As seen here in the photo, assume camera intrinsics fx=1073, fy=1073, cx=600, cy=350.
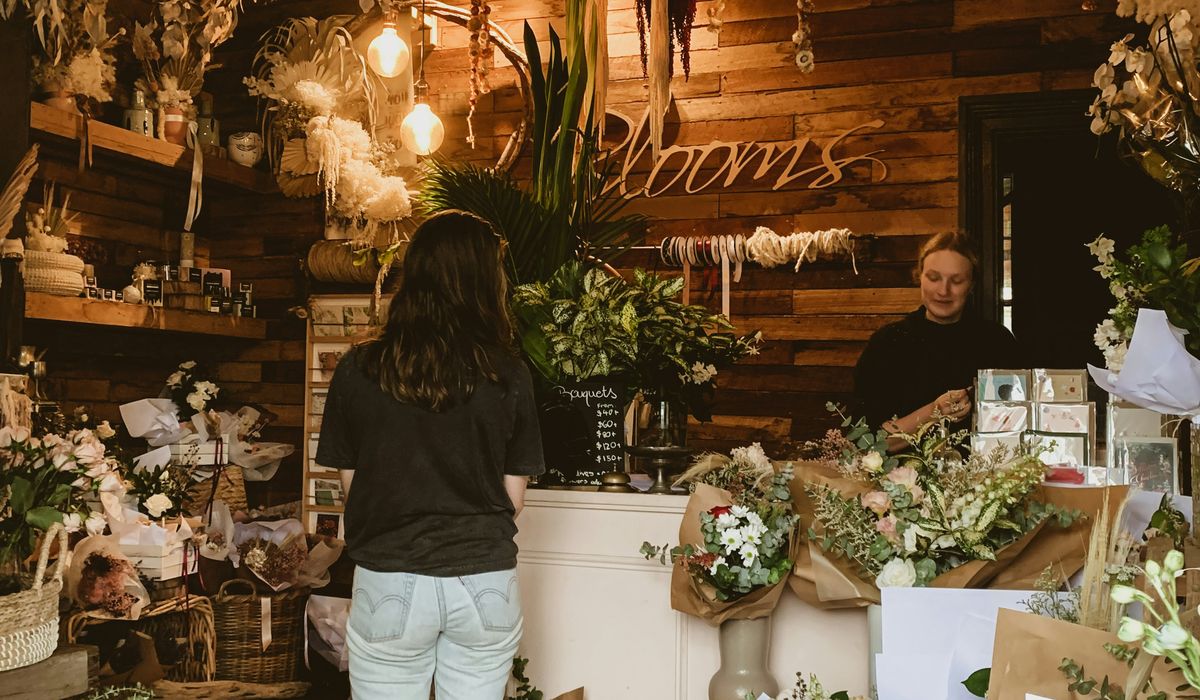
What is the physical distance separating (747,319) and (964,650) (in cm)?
335

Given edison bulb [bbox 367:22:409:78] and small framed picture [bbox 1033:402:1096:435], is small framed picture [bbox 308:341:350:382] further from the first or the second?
small framed picture [bbox 1033:402:1096:435]

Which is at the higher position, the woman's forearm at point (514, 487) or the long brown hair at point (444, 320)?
the long brown hair at point (444, 320)

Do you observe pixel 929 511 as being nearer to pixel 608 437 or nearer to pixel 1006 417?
pixel 1006 417

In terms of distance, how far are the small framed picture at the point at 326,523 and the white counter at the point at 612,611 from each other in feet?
8.18

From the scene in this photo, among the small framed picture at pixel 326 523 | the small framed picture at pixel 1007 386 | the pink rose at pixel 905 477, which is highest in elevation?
the small framed picture at pixel 1007 386

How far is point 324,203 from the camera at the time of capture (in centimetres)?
536

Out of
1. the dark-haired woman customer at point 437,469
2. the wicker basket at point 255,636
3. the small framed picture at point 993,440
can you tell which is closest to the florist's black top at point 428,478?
the dark-haired woman customer at point 437,469

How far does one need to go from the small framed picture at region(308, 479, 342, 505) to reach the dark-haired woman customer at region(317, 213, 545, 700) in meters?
2.91

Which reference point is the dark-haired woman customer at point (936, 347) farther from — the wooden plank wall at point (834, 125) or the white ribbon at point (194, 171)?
the white ribbon at point (194, 171)

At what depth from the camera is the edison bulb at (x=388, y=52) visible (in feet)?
14.9

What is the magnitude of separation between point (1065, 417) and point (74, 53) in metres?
3.84

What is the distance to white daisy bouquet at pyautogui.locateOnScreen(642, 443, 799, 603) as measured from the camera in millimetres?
2102

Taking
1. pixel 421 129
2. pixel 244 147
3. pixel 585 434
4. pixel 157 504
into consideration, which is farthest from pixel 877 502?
pixel 244 147

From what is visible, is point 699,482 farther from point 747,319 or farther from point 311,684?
point 747,319
